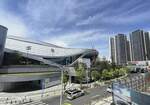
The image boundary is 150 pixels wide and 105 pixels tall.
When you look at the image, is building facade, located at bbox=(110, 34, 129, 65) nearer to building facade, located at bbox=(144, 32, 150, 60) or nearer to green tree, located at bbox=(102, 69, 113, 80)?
building facade, located at bbox=(144, 32, 150, 60)

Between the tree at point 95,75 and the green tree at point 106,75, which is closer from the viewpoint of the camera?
the tree at point 95,75

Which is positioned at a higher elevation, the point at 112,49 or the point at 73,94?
the point at 112,49

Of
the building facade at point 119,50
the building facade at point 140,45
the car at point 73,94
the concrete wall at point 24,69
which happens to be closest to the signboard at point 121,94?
the car at point 73,94

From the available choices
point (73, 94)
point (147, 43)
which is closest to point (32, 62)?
point (73, 94)

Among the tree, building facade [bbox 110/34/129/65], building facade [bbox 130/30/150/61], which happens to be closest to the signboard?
the tree

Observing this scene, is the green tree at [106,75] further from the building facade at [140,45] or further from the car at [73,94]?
the building facade at [140,45]

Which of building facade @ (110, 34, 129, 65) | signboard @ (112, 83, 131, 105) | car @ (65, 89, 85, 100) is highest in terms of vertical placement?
building facade @ (110, 34, 129, 65)

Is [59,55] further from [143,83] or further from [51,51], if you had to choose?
[143,83]

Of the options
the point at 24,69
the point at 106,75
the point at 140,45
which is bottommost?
the point at 106,75

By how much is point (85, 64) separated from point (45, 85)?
2201cm

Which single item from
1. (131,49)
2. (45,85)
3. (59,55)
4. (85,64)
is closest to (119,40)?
(131,49)

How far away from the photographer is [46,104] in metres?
30.8

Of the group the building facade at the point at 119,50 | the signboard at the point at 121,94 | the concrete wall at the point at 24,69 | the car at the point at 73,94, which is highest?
the building facade at the point at 119,50

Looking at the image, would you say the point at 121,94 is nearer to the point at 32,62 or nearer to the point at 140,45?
the point at 32,62
